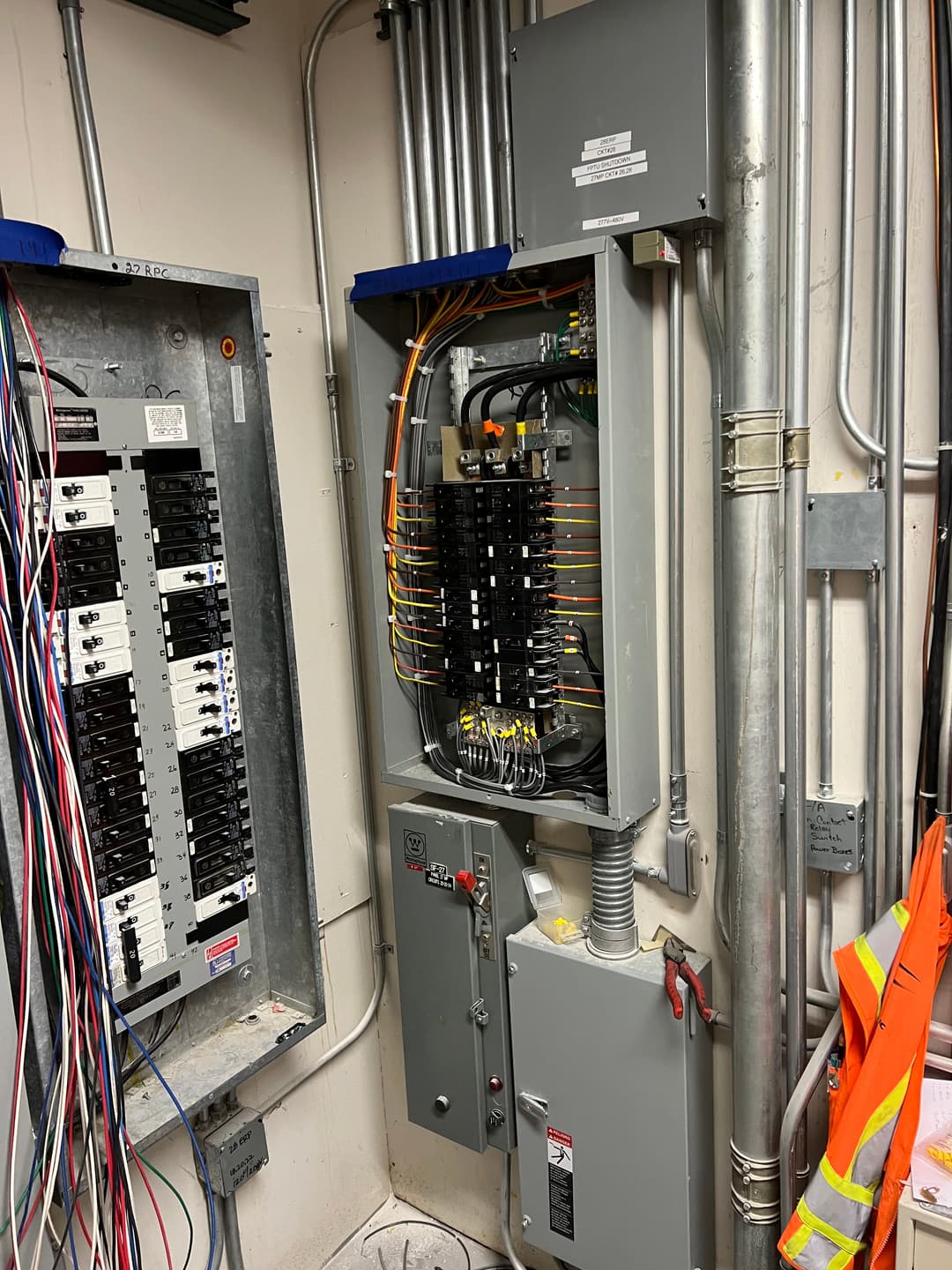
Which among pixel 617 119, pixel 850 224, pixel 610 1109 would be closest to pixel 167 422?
pixel 617 119

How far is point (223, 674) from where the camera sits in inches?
66.9

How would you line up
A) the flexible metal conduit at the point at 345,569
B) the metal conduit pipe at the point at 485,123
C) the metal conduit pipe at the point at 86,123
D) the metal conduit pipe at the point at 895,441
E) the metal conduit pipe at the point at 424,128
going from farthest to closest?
the flexible metal conduit at the point at 345,569 → the metal conduit pipe at the point at 424,128 → the metal conduit pipe at the point at 485,123 → the metal conduit pipe at the point at 86,123 → the metal conduit pipe at the point at 895,441

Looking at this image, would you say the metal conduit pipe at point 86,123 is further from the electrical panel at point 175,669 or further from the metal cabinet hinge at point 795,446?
the metal cabinet hinge at point 795,446

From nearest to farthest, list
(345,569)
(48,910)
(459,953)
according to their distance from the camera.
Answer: (48,910)
(459,953)
(345,569)

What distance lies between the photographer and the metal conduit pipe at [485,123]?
1.67 m

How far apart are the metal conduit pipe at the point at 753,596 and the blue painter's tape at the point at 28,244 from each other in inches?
38.8

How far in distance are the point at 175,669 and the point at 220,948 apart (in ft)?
1.75

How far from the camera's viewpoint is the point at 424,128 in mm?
1800

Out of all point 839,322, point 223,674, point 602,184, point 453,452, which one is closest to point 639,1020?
point 223,674

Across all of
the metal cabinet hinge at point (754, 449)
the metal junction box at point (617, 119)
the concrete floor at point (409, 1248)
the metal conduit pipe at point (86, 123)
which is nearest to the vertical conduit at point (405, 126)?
the metal junction box at point (617, 119)

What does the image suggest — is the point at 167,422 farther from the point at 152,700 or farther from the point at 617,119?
the point at 617,119

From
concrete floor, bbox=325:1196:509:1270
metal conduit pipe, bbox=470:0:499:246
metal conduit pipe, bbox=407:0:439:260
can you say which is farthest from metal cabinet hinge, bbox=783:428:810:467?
concrete floor, bbox=325:1196:509:1270

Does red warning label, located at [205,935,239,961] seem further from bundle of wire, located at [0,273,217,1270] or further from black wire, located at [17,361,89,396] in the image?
black wire, located at [17,361,89,396]

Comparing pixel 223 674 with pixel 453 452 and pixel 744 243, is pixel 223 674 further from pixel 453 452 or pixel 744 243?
pixel 744 243
